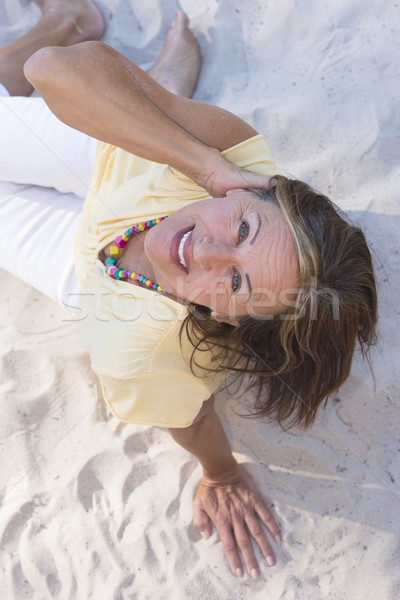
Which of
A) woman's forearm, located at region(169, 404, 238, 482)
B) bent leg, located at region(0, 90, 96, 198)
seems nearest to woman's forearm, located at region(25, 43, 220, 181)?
bent leg, located at region(0, 90, 96, 198)

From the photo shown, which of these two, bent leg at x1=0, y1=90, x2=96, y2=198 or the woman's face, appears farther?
bent leg at x1=0, y1=90, x2=96, y2=198

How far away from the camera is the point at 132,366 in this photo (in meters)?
1.71

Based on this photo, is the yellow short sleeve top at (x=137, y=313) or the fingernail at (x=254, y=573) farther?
the fingernail at (x=254, y=573)

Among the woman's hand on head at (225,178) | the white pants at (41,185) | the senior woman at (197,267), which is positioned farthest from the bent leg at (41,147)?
the woman's hand on head at (225,178)

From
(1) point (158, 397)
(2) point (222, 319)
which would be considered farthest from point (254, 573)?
(2) point (222, 319)

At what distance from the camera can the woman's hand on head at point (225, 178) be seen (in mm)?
1715

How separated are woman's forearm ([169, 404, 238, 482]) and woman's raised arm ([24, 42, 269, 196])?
0.89m

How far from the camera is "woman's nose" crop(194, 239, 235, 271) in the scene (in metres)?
1.52

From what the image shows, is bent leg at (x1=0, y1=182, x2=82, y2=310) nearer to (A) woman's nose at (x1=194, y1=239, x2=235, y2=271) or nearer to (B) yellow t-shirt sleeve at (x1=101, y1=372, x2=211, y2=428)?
(B) yellow t-shirt sleeve at (x1=101, y1=372, x2=211, y2=428)

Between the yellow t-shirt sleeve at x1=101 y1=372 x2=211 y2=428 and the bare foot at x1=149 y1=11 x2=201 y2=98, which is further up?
the bare foot at x1=149 y1=11 x2=201 y2=98

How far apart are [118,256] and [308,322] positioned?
0.80 metres

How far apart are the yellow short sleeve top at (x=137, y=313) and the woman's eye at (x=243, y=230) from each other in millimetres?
340

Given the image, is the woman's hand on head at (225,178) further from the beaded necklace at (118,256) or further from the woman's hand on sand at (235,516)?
the woman's hand on sand at (235,516)

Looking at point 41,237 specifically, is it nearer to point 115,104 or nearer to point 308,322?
point 115,104
